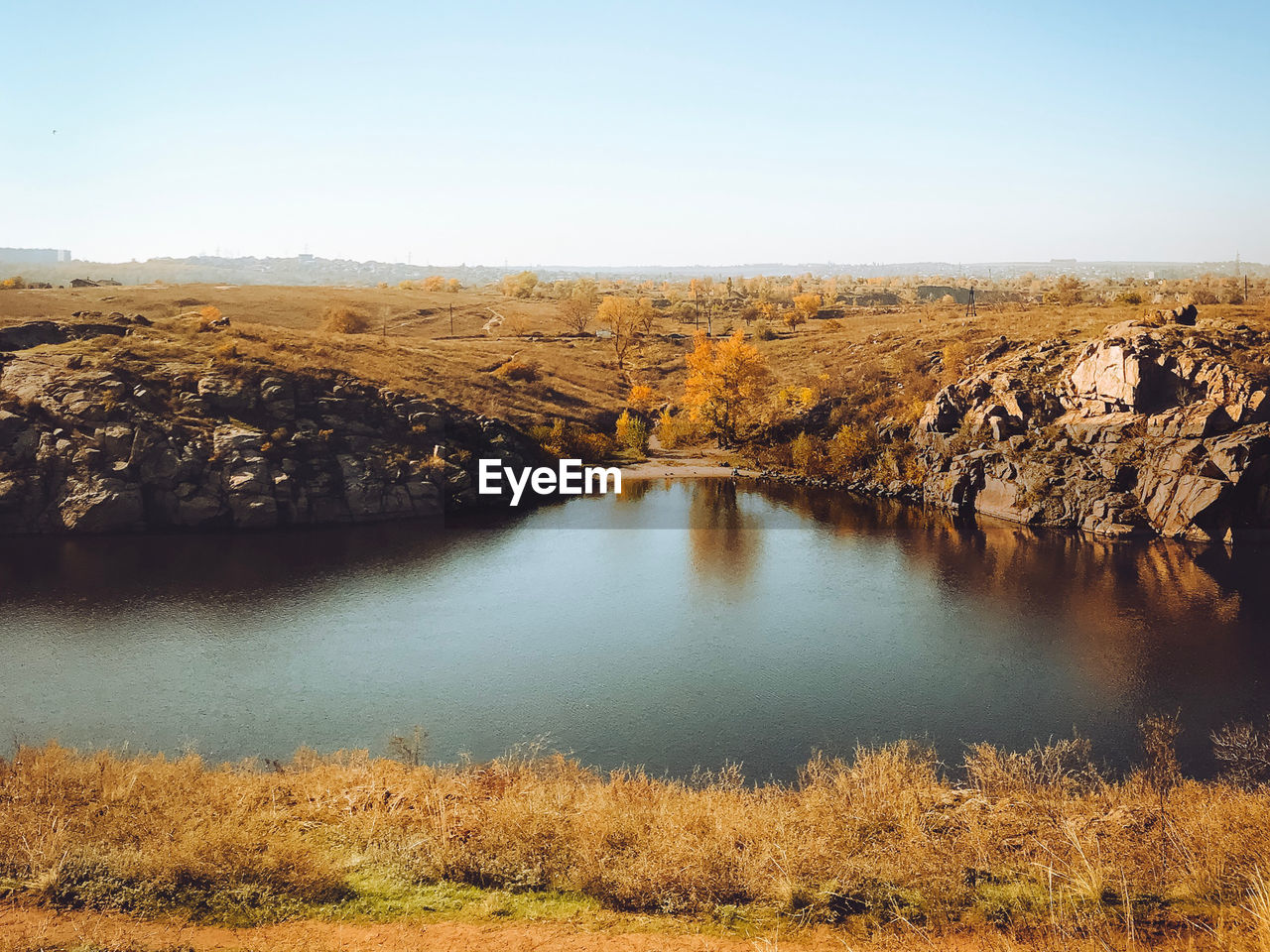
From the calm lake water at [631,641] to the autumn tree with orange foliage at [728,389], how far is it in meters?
22.1

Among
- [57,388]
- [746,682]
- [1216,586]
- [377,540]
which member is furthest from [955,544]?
[57,388]

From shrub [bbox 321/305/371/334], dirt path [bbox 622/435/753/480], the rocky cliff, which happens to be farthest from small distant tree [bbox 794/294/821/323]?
the rocky cliff

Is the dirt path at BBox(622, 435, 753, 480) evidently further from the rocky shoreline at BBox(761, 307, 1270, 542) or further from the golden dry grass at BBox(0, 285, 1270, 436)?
the golden dry grass at BBox(0, 285, 1270, 436)

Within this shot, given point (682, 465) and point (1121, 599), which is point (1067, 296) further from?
point (1121, 599)

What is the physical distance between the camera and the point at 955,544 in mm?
45469

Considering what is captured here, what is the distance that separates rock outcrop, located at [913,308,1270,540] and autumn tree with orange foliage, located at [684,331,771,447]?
1470cm

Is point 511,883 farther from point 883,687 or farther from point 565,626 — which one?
point 565,626

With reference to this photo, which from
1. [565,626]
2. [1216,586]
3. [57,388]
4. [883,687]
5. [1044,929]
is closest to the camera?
[1044,929]

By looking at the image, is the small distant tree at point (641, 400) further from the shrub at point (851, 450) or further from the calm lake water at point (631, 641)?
the calm lake water at point (631, 641)

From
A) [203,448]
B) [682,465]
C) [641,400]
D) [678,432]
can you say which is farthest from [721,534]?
[203,448]

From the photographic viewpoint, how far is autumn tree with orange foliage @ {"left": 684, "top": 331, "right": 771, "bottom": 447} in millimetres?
68312

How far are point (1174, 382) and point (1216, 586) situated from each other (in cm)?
1755

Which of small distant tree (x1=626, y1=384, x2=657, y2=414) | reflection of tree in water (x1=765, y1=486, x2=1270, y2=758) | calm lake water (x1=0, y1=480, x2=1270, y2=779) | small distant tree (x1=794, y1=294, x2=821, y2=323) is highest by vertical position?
small distant tree (x1=794, y1=294, x2=821, y2=323)

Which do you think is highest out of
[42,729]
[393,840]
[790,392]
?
[790,392]
